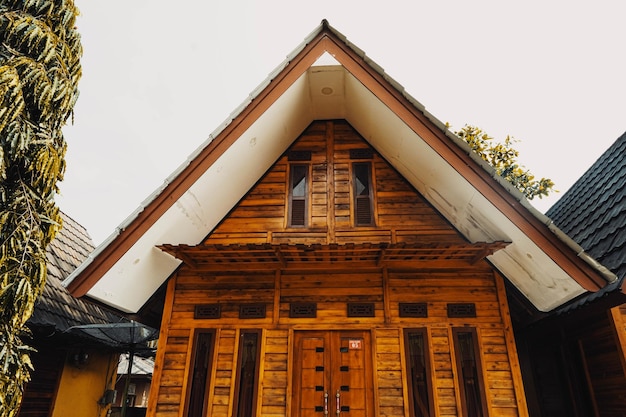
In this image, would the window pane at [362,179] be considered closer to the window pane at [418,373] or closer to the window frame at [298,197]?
the window frame at [298,197]

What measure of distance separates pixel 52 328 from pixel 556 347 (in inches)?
353

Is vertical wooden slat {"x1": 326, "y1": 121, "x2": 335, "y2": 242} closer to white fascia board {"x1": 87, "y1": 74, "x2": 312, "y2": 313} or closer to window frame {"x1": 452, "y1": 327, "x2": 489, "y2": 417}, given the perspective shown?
white fascia board {"x1": 87, "y1": 74, "x2": 312, "y2": 313}

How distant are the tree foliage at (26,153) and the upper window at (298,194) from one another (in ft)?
11.3

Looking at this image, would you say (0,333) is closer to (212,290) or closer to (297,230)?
(212,290)

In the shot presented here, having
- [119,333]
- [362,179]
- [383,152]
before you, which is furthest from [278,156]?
[119,333]

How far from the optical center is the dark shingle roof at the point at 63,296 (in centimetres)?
753

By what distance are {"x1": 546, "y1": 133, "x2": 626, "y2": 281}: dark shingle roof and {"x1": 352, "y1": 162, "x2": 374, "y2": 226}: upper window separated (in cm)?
337

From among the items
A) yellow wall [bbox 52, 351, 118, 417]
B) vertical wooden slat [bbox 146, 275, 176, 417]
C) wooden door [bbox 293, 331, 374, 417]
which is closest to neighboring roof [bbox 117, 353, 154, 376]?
yellow wall [bbox 52, 351, 118, 417]

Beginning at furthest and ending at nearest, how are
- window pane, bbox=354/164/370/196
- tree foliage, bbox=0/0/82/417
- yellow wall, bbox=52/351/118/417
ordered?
yellow wall, bbox=52/351/118/417 < window pane, bbox=354/164/370/196 < tree foliage, bbox=0/0/82/417

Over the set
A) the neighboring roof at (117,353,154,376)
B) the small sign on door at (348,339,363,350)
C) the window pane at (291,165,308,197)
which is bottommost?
the small sign on door at (348,339,363,350)

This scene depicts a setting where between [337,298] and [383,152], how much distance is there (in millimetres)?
2717

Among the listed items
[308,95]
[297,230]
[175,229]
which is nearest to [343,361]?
[297,230]

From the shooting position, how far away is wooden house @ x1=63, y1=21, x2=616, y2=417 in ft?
17.6

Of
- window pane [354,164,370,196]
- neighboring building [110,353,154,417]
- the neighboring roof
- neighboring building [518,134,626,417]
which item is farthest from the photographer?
the neighboring roof
